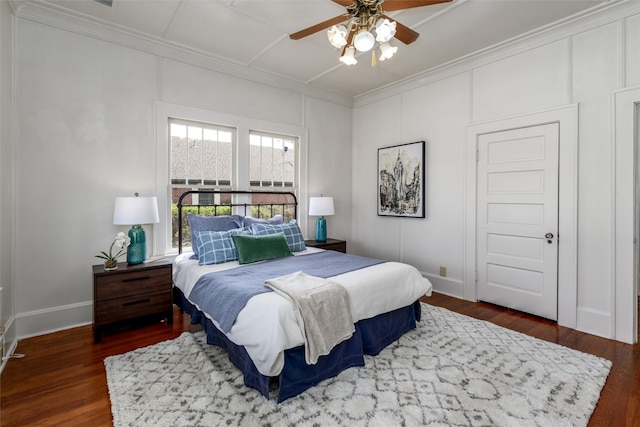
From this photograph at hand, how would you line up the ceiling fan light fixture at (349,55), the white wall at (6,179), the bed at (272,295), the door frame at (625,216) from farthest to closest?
1. the door frame at (625,216)
2. the white wall at (6,179)
3. the ceiling fan light fixture at (349,55)
4. the bed at (272,295)

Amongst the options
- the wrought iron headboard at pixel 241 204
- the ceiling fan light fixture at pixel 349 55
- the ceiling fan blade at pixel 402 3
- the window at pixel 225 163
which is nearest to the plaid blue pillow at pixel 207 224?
the wrought iron headboard at pixel 241 204

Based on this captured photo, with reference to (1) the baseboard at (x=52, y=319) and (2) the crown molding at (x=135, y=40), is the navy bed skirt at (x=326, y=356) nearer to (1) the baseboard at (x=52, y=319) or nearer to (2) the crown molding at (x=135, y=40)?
(1) the baseboard at (x=52, y=319)

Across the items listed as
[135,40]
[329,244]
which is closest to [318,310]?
[329,244]

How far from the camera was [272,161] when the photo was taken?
177 inches

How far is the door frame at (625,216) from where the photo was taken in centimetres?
273

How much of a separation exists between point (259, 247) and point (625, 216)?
133 inches

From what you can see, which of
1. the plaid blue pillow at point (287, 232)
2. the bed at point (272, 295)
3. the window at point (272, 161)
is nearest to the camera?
the bed at point (272, 295)

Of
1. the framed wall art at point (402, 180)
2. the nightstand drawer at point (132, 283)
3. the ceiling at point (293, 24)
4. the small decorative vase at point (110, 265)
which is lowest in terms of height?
the nightstand drawer at point (132, 283)

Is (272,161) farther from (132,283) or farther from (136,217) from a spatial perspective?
(132,283)

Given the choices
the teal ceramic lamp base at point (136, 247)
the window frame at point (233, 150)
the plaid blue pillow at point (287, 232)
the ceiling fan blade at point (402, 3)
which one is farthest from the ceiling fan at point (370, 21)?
the teal ceramic lamp base at point (136, 247)

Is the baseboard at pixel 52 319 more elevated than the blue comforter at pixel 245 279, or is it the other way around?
the blue comforter at pixel 245 279

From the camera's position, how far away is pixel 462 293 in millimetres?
4004

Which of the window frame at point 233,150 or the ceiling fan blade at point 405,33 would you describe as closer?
the ceiling fan blade at point 405,33

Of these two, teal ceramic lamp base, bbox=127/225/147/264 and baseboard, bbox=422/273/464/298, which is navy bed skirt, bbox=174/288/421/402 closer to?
teal ceramic lamp base, bbox=127/225/147/264
